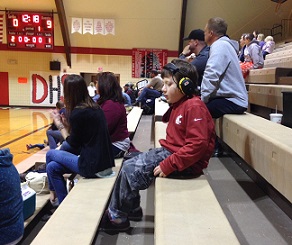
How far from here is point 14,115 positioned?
10906 millimetres

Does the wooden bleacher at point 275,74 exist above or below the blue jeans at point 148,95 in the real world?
above

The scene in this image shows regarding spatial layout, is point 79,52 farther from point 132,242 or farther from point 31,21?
point 132,242

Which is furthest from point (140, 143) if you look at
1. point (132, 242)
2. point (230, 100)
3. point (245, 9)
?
point (245, 9)

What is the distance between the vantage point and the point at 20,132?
25.7 feet

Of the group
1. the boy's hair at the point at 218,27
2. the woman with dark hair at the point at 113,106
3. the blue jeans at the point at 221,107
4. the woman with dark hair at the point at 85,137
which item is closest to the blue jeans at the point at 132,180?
the woman with dark hair at the point at 85,137

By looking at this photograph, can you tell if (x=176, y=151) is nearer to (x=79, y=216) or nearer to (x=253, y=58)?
(x=79, y=216)

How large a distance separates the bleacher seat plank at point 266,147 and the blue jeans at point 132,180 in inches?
21.1

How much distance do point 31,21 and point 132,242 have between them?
458 inches

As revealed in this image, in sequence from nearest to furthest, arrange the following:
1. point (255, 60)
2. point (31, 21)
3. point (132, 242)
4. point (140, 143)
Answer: point (132, 242) → point (140, 143) → point (255, 60) → point (31, 21)

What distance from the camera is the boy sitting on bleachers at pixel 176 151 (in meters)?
1.73

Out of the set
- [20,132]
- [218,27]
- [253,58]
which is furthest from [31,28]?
[218,27]

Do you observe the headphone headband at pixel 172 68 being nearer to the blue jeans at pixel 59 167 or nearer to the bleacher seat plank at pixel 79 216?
the bleacher seat plank at pixel 79 216

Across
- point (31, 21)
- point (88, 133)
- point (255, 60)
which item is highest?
point (31, 21)

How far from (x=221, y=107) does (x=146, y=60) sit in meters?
10.4
